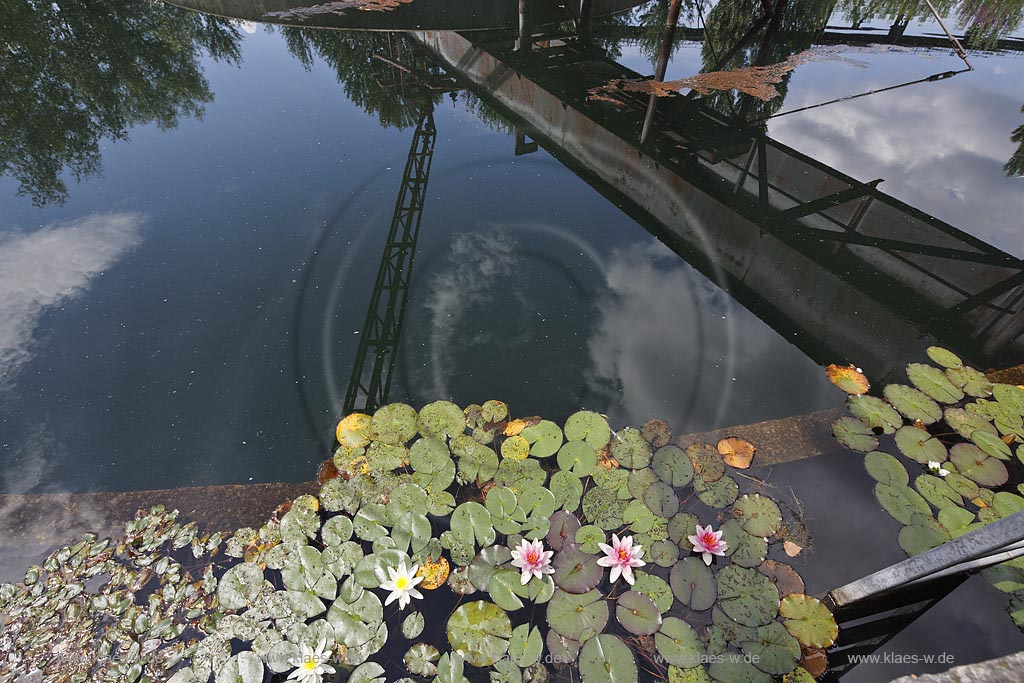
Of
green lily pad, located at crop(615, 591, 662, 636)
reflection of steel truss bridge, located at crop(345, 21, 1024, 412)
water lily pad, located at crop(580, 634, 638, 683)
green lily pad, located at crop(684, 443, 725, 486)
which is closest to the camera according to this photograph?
water lily pad, located at crop(580, 634, 638, 683)

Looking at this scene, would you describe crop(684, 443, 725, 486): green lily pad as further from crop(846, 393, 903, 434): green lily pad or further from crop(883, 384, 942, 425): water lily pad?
crop(883, 384, 942, 425): water lily pad

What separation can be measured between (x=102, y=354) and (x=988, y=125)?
857 centimetres

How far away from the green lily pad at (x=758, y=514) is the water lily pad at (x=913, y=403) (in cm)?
104

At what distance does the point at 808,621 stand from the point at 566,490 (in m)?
1.00

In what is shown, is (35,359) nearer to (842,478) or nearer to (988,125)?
(842,478)

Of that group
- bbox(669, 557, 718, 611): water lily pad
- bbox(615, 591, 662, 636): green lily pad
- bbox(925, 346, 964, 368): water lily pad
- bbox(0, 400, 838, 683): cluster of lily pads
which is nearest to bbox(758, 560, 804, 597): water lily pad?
bbox(0, 400, 838, 683): cluster of lily pads

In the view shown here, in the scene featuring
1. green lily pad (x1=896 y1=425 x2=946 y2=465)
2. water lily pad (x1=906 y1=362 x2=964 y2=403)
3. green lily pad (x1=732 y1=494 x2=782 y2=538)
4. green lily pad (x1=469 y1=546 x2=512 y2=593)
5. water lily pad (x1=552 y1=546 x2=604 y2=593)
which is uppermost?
water lily pad (x1=906 y1=362 x2=964 y2=403)

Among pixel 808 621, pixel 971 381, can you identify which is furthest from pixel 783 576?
pixel 971 381

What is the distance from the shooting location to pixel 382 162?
14.3 ft

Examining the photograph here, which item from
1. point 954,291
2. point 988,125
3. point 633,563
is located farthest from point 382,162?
point 988,125

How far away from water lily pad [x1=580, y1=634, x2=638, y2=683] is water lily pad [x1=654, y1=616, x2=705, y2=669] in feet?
0.41

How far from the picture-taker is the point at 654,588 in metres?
1.73

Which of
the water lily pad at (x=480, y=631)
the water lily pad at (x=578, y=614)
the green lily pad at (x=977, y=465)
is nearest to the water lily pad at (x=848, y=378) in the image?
the green lily pad at (x=977, y=465)

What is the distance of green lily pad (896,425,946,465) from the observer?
214 cm
